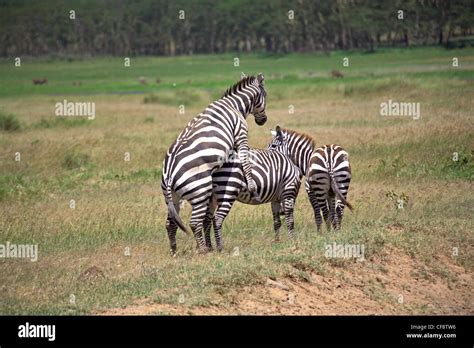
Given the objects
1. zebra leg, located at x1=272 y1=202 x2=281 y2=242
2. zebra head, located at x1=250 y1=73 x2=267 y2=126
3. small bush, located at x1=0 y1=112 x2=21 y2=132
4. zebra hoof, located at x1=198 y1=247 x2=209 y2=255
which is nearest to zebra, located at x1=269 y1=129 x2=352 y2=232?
zebra leg, located at x1=272 y1=202 x2=281 y2=242

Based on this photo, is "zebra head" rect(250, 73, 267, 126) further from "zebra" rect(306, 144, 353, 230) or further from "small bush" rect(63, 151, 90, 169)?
"small bush" rect(63, 151, 90, 169)

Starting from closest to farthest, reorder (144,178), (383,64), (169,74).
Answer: (144,178), (383,64), (169,74)

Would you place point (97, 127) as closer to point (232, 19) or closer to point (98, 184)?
point (98, 184)

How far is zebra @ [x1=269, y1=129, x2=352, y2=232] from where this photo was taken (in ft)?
44.4

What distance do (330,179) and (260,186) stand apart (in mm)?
1173

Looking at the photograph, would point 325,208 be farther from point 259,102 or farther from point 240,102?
point 240,102

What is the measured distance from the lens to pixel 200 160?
11.9 metres

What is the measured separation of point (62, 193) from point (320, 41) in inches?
3154

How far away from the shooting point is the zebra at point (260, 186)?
12203mm

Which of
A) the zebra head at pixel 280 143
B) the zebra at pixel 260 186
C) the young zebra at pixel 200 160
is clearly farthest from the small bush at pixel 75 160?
the young zebra at pixel 200 160

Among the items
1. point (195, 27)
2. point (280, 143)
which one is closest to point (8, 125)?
point (280, 143)
